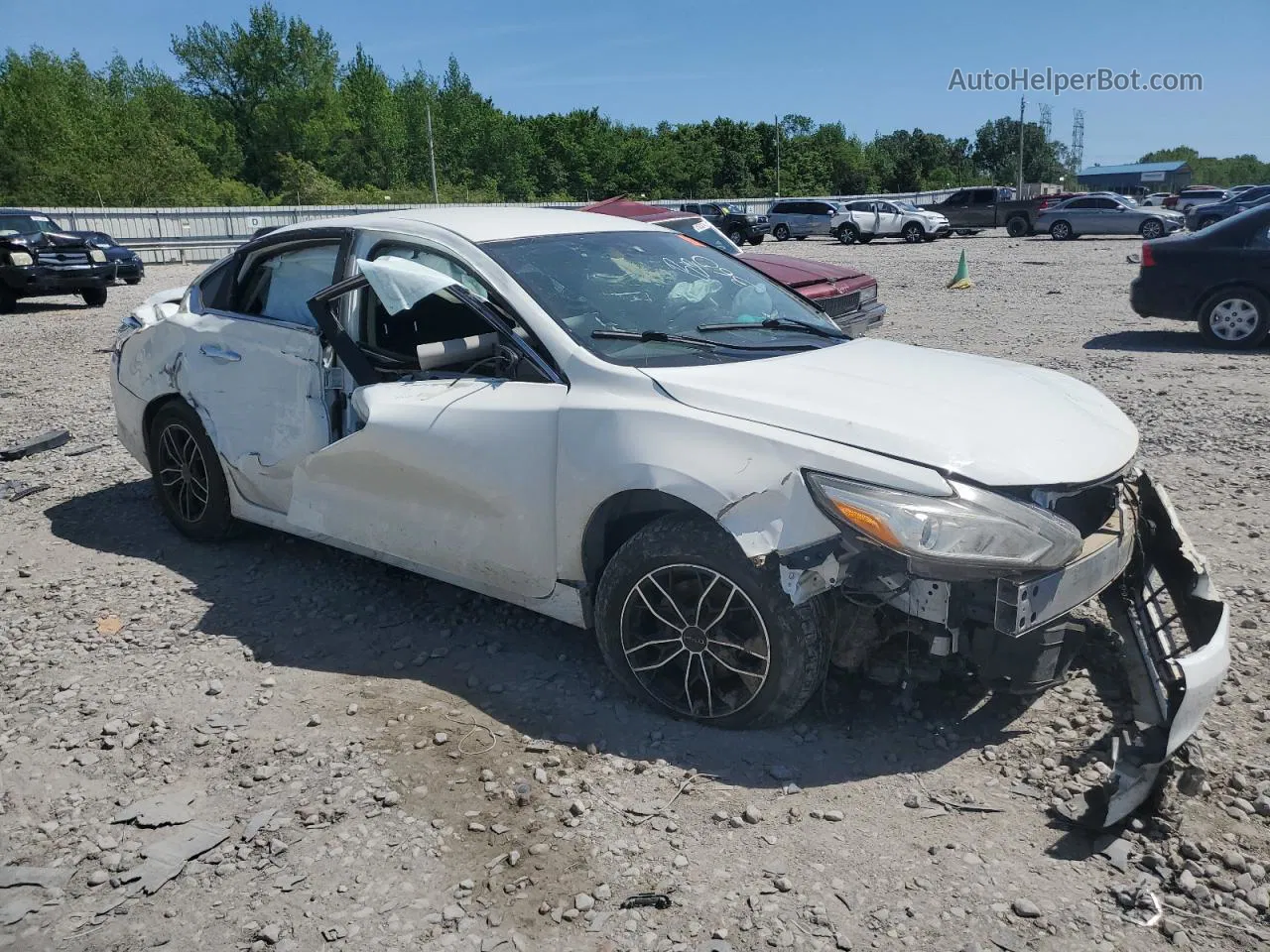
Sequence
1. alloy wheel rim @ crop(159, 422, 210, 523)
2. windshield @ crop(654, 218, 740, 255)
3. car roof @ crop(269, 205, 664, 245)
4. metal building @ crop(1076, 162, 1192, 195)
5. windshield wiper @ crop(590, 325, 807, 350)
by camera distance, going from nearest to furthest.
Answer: windshield wiper @ crop(590, 325, 807, 350), car roof @ crop(269, 205, 664, 245), alloy wheel rim @ crop(159, 422, 210, 523), windshield @ crop(654, 218, 740, 255), metal building @ crop(1076, 162, 1192, 195)

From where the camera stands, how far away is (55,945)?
2.53 meters

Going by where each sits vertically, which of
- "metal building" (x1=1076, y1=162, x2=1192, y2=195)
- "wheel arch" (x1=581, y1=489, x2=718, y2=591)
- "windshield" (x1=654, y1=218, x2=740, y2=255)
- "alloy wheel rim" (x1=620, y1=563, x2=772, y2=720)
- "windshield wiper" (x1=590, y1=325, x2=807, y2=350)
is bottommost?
"alloy wheel rim" (x1=620, y1=563, x2=772, y2=720)

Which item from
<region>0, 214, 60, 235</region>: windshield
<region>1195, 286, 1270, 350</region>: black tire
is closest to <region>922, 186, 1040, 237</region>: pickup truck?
<region>1195, 286, 1270, 350</region>: black tire

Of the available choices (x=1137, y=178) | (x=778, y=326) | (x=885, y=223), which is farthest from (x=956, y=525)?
(x=1137, y=178)

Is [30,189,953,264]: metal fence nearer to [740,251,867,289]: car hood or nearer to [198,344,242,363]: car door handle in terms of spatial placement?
[740,251,867,289]: car hood

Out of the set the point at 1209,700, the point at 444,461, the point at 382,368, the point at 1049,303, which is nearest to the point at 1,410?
the point at 382,368

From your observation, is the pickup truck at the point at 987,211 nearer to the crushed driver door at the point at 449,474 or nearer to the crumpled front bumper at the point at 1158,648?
the crumpled front bumper at the point at 1158,648

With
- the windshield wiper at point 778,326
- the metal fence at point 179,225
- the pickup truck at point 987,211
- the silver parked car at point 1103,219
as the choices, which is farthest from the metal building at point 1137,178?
the windshield wiper at point 778,326

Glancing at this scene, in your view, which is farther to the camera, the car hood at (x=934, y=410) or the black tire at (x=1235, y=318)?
the black tire at (x=1235, y=318)

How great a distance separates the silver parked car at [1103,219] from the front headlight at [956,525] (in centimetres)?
3482

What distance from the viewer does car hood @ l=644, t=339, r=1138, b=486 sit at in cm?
297

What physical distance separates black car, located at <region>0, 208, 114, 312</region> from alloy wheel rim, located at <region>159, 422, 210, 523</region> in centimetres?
1369

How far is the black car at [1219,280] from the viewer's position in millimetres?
10672

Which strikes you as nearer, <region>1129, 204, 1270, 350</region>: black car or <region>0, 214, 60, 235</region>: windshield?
<region>1129, 204, 1270, 350</region>: black car
